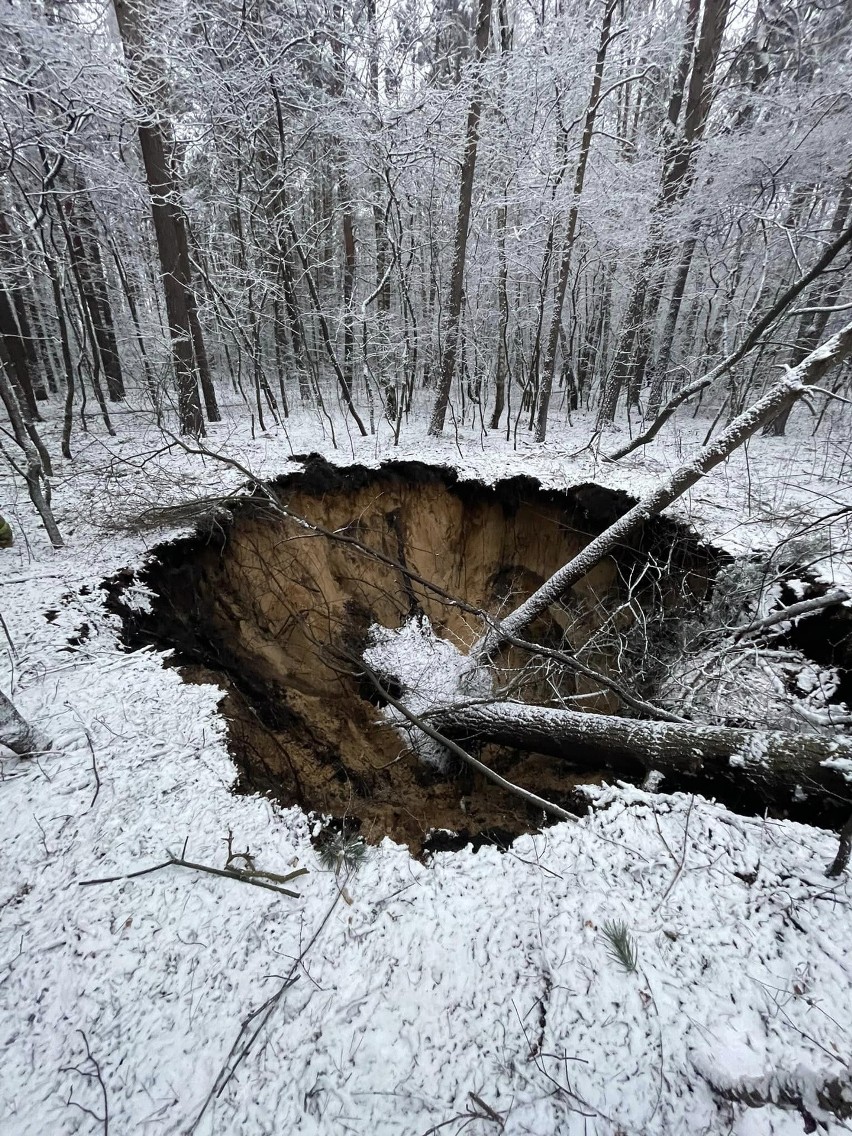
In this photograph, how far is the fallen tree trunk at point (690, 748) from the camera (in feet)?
9.20

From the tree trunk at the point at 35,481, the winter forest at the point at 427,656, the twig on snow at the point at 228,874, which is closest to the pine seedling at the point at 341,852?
the winter forest at the point at 427,656

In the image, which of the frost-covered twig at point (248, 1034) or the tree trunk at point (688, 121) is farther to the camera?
the tree trunk at point (688, 121)

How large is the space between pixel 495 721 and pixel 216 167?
41.8 feet

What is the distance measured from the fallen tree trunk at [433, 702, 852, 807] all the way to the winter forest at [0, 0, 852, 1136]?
3cm

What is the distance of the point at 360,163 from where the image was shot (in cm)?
925

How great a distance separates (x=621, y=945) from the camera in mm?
2217

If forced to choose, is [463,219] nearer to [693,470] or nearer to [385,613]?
[693,470]

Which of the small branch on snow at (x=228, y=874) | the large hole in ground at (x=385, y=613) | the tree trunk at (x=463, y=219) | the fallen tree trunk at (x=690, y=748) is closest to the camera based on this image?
the small branch on snow at (x=228, y=874)

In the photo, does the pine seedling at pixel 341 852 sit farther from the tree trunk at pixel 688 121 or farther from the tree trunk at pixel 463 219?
the tree trunk at pixel 688 121

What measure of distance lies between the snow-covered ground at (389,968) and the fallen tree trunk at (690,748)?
0.26 meters

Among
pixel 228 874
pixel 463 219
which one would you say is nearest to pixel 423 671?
pixel 228 874

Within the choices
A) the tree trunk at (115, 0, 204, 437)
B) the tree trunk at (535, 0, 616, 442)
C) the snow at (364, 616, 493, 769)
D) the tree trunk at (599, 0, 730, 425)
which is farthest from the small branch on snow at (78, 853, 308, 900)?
the tree trunk at (599, 0, 730, 425)

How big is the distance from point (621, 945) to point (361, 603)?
19.3 ft

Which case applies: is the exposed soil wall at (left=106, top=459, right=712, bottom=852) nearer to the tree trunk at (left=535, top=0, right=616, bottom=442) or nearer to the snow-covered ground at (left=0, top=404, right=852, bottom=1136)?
the snow-covered ground at (left=0, top=404, right=852, bottom=1136)
